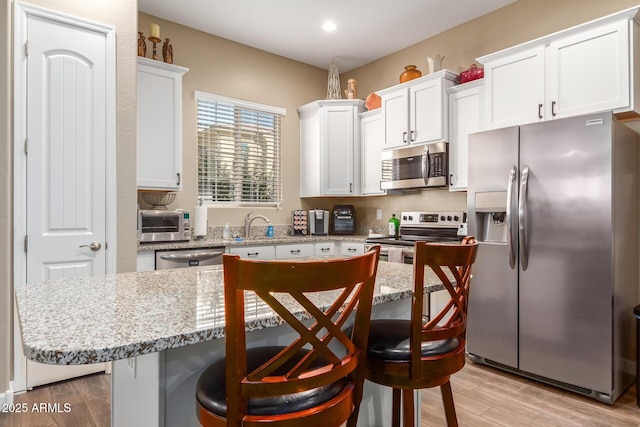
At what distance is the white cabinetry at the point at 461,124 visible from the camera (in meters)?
3.44

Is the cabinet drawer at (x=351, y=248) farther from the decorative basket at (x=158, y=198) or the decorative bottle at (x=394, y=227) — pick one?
the decorative basket at (x=158, y=198)

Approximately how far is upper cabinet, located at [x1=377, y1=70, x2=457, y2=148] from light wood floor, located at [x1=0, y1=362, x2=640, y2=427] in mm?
2094

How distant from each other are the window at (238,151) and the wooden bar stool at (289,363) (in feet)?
11.2

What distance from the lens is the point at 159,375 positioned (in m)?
1.09

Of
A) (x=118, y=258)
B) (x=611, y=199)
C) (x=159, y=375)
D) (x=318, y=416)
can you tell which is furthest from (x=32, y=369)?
(x=611, y=199)

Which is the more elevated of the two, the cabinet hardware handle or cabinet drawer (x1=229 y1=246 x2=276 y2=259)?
the cabinet hardware handle

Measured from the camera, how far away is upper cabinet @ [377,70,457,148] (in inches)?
143

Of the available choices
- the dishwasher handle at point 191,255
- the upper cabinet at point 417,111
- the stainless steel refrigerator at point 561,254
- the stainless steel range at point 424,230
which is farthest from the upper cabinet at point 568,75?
the dishwasher handle at point 191,255

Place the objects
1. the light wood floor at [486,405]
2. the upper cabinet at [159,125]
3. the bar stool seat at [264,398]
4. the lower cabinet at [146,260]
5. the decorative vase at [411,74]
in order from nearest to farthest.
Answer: the bar stool seat at [264,398]
the light wood floor at [486,405]
the lower cabinet at [146,260]
the upper cabinet at [159,125]
the decorative vase at [411,74]

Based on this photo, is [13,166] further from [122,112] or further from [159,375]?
[159,375]

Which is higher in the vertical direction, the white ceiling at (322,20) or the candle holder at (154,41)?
the white ceiling at (322,20)

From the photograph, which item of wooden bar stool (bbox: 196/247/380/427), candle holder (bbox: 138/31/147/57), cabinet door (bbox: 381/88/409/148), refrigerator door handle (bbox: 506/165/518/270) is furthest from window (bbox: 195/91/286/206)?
Result: wooden bar stool (bbox: 196/247/380/427)

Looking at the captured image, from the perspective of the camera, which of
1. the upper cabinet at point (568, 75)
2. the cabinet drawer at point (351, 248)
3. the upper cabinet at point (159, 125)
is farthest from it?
the cabinet drawer at point (351, 248)

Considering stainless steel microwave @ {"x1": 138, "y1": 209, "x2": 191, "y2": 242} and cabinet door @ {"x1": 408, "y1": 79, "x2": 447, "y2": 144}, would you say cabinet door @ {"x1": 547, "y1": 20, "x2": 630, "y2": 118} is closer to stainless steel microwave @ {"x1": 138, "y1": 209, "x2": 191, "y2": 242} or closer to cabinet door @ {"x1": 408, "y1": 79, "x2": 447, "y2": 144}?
cabinet door @ {"x1": 408, "y1": 79, "x2": 447, "y2": 144}
